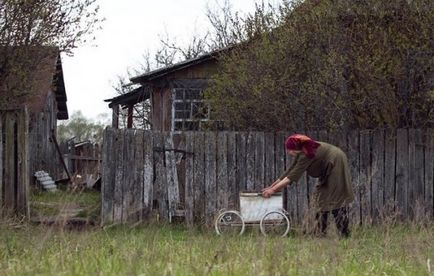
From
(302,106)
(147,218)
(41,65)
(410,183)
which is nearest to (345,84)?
(302,106)

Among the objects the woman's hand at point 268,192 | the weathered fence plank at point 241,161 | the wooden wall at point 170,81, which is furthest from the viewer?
the wooden wall at point 170,81

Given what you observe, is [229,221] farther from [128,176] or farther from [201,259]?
[201,259]

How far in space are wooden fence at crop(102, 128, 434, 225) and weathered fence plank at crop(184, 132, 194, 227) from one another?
0.6 inches

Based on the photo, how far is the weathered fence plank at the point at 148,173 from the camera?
1227 cm

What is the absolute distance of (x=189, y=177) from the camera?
1234 cm

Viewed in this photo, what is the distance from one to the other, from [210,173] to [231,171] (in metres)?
0.35

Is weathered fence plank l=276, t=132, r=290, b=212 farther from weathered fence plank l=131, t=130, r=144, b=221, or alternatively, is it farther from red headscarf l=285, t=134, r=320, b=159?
red headscarf l=285, t=134, r=320, b=159

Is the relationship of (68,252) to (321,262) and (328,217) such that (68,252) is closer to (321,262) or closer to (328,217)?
(321,262)

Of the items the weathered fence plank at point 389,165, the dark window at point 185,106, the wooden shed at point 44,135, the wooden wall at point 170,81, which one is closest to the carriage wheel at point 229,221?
the weathered fence plank at point 389,165

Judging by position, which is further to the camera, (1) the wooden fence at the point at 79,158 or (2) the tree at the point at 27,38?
(1) the wooden fence at the point at 79,158

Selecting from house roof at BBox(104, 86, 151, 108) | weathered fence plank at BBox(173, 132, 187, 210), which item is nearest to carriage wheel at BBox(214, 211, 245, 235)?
weathered fence plank at BBox(173, 132, 187, 210)

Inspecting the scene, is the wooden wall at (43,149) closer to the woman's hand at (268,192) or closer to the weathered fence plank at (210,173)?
the weathered fence plank at (210,173)

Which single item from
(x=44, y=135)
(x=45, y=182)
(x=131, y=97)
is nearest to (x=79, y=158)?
(x=44, y=135)

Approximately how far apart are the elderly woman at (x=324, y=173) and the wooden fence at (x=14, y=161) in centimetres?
398
